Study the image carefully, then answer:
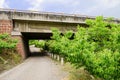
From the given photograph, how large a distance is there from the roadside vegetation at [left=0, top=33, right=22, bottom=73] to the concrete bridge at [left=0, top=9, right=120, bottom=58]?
1.88 meters

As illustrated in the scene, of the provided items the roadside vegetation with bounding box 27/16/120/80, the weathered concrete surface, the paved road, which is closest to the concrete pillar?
the weathered concrete surface

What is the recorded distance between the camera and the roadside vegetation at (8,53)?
25867 millimetres

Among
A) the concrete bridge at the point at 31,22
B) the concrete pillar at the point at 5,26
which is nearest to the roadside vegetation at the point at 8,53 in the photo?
the concrete bridge at the point at 31,22

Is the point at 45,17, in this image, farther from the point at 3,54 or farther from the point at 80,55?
the point at 80,55

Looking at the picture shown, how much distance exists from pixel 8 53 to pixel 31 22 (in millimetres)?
6315

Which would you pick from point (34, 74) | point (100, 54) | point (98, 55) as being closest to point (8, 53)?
point (34, 74)

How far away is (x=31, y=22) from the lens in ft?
111

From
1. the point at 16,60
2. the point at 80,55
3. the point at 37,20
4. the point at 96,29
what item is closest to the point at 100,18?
the point at 96,29

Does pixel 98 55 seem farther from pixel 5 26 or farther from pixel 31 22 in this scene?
pixel 31 22

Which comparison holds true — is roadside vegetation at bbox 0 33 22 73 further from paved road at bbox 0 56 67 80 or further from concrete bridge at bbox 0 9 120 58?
paved road at bbox 0 56 67 80

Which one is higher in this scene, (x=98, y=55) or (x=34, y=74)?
(x=98, y=55)

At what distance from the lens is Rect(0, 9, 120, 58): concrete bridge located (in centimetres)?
3159

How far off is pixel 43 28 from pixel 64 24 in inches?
123

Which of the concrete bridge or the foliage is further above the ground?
the concrete bridge
